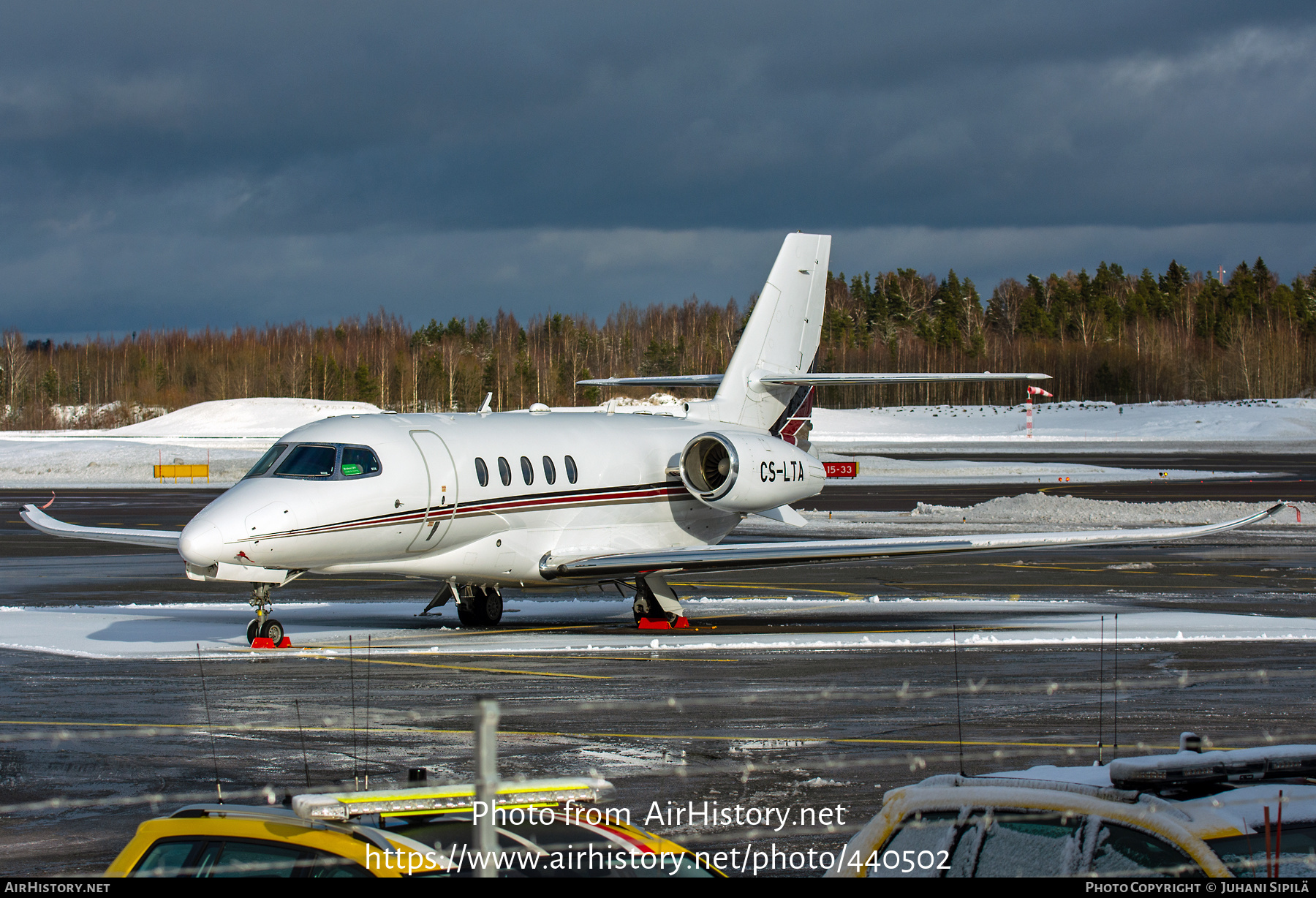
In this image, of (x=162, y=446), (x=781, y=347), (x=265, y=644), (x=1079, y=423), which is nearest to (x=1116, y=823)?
(x=265, y=644)

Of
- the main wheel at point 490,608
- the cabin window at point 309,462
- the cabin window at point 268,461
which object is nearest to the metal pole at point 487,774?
the cabin window at point 309,462

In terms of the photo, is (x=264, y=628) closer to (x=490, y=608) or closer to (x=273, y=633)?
(x=273, y=633)

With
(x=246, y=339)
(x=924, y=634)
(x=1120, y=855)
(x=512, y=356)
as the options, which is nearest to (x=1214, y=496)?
(x=924, y=634)

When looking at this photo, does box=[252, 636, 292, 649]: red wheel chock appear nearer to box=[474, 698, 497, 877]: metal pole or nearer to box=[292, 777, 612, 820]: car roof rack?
box=[292, 777, 612, 820]: car roof rack

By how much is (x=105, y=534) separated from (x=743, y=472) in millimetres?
10206

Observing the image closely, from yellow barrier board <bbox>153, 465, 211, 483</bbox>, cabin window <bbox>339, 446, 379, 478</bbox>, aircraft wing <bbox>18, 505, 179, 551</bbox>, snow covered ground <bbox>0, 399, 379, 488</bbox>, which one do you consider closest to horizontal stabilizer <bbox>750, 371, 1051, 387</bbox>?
cabin window <bbox>339, 446, 379, 478</bbox>

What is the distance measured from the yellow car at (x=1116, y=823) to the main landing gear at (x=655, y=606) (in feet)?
47.0

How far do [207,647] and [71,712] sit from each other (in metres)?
4.51

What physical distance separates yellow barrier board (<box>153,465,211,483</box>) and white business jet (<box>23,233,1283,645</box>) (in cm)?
4087

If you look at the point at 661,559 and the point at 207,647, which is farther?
the point at 661,559

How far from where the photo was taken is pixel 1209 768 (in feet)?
15.4

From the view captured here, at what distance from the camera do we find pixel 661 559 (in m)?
18.5
